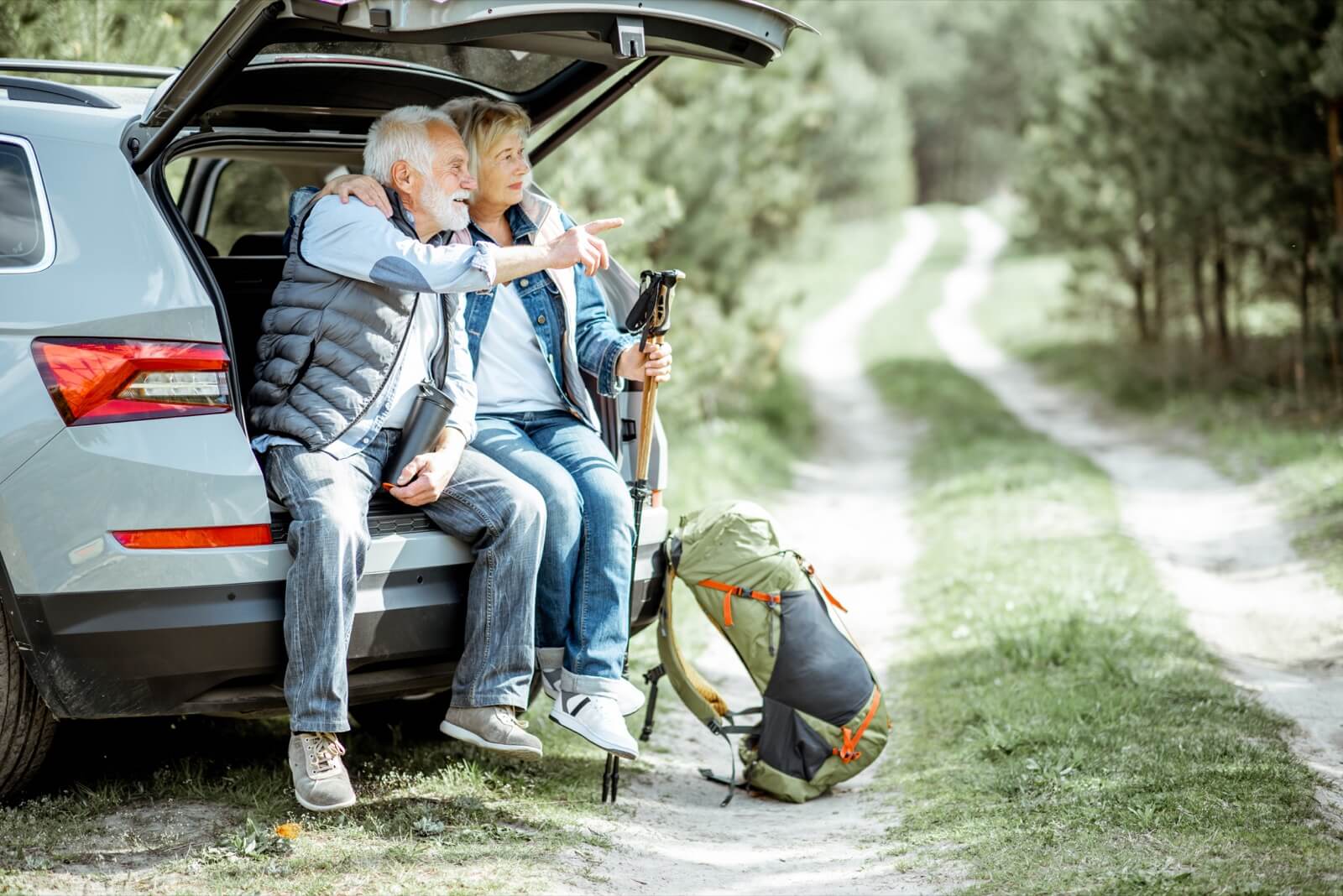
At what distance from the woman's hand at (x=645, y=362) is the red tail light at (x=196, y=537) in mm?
1329

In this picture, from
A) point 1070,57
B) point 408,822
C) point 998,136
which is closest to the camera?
point 408,822

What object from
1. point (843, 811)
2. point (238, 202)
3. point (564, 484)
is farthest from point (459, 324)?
point (238, 202)

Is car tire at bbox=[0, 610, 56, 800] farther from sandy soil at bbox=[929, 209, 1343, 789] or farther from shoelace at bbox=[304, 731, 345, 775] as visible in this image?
sandy soil at bbox=[929, 209, 1343, 789]

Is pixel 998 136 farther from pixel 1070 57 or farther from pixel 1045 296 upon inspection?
pixel 1070 57

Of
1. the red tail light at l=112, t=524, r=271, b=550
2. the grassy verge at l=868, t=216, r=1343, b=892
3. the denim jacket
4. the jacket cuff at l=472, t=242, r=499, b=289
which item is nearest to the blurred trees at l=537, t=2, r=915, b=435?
the grassy verge at l=868, t=216, r=1343, b=892

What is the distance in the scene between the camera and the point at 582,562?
4.07 meters

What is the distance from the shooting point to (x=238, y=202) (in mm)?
6223

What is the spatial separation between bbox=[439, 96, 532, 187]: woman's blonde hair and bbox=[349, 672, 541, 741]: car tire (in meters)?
1.93

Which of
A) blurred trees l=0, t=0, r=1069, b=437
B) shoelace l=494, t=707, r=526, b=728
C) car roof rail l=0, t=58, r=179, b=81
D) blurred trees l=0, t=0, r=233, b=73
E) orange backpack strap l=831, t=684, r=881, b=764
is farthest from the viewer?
blurred trees l=0, t=0, r=1069, b=437

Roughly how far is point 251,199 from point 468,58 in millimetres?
2157

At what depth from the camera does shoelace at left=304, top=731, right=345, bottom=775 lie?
3629 mm

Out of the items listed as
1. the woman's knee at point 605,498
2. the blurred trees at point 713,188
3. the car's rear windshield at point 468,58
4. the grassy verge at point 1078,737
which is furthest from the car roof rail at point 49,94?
the blurred trees at point 713,188

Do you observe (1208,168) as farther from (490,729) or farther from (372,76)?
(490,729)

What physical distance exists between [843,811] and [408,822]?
4.77 ft
